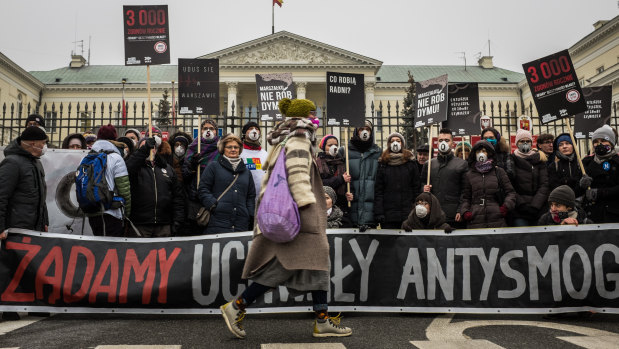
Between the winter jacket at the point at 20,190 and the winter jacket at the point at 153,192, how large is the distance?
102cm

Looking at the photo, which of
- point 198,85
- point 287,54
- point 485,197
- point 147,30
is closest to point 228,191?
point 485,197

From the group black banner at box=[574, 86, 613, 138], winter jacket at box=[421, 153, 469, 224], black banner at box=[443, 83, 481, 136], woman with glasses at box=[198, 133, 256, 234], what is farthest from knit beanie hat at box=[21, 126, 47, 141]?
black banner at box=[574, 86, 613, 138]

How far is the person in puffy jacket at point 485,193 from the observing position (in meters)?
6.54

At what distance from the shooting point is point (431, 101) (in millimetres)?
8648

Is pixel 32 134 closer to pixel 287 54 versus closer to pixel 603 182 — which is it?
pixel 603 182

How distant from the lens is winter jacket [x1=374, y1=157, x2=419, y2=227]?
6918mm

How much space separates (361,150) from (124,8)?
168 inches

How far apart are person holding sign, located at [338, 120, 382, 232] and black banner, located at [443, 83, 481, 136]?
10.1ft

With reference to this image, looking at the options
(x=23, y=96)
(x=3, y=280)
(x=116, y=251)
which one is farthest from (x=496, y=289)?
(x=23, y=96)

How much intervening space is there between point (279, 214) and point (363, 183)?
10.5ft

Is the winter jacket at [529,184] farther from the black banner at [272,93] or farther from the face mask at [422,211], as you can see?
the black banner at [272,93]

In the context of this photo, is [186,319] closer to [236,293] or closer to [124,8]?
[236,293]

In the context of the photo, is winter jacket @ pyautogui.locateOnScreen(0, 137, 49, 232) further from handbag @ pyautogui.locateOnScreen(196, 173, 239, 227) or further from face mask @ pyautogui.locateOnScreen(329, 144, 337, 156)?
face mask @ pyautogui.locateOnScreen(329, 144, 337, 156)

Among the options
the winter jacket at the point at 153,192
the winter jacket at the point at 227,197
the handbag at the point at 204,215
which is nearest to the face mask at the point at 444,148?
the winter jacket at the point at 227,197
